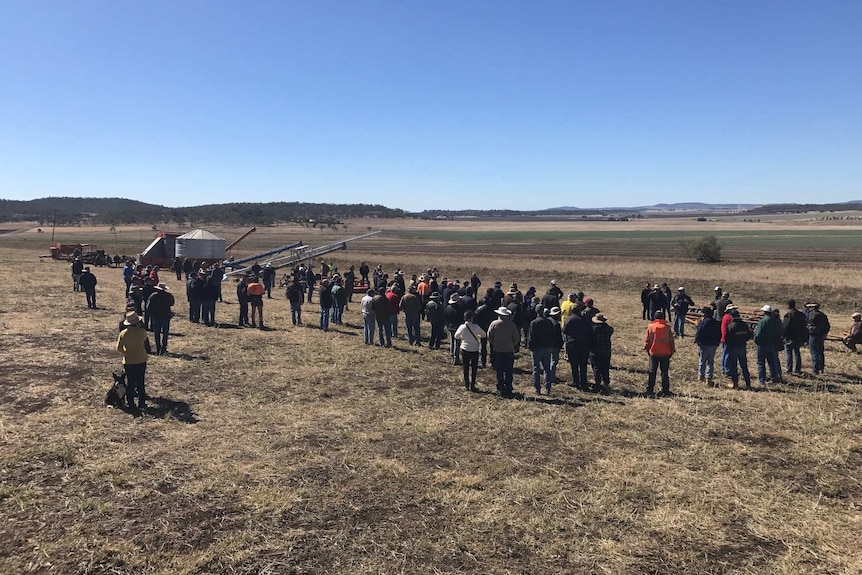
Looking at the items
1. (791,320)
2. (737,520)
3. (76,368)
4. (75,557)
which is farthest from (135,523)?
(791,320)

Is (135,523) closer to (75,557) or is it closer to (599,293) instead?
(75,557)

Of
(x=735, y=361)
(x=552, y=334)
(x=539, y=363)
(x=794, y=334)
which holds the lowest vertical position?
(x=735, y=361)

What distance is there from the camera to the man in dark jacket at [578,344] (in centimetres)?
1095

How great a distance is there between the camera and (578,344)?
36.2ft

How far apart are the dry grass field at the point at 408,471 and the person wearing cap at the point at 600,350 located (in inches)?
17.9

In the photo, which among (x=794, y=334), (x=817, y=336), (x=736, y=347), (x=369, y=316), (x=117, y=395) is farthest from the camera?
(x=369, y=316)

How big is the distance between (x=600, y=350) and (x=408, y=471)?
5.34 metres

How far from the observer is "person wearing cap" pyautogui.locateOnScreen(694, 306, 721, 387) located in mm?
11422

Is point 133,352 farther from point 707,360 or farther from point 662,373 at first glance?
point 707,360

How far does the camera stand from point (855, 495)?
6.73 m

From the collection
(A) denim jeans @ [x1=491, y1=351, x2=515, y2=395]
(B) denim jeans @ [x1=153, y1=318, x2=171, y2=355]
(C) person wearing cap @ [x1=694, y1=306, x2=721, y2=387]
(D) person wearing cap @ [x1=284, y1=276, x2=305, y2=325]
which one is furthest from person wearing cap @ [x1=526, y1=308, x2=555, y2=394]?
(D) person wearing cap @ [x1=284, y1=276, x2=305, y2=325]

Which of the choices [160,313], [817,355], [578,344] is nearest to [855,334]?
[817,355]

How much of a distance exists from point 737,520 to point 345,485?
448 centimetres

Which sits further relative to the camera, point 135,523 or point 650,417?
point 650,417
